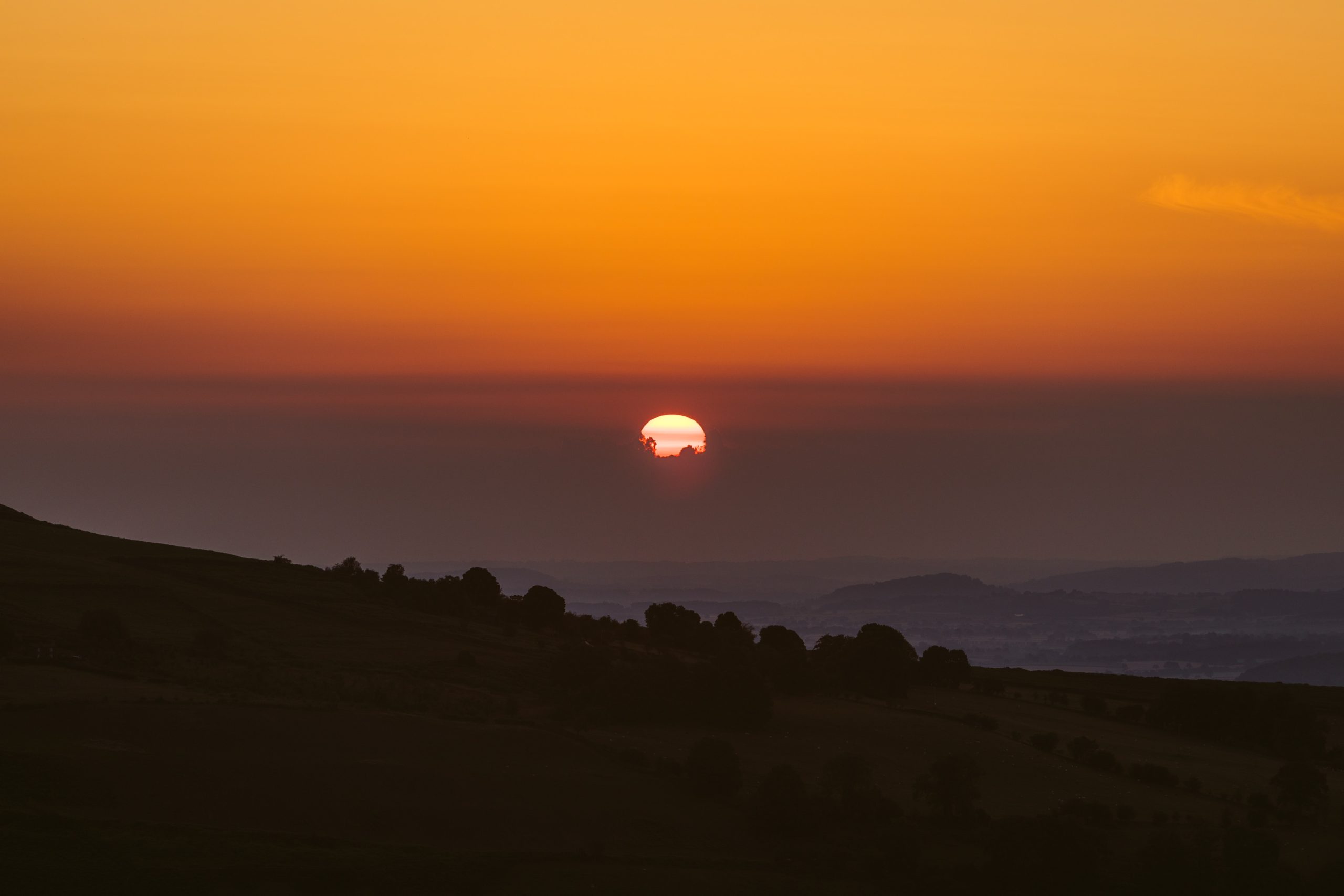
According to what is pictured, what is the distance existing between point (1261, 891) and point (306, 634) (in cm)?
6411

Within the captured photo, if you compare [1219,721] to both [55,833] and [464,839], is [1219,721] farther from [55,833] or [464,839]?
[55,833]

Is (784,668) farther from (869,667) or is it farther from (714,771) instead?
(714,771)

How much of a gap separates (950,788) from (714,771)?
10.9 meters

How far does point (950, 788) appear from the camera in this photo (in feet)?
205

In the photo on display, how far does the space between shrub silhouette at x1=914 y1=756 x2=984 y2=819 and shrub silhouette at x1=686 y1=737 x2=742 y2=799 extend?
876 cm

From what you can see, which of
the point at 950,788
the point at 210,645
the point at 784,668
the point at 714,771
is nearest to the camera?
the point at 714,771

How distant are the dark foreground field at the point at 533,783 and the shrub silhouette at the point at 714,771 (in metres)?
0.29

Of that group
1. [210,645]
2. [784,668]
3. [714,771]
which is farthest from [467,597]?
[714,771]

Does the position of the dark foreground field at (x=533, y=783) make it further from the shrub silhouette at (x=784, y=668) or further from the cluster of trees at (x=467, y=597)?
the cluster of trees at (x=467, y=597)

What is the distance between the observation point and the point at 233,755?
56312 millimetres

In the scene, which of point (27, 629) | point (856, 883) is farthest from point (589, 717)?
point (27, 629)

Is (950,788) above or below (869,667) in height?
below

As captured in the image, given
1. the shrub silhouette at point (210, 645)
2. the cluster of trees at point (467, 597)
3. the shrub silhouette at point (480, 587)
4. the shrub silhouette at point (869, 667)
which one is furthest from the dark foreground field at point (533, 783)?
the shrub silhouette at point (480, 587)

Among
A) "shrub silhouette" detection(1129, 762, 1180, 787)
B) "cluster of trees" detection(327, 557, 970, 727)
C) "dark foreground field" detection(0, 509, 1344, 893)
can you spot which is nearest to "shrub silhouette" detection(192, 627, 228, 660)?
"dark foreground field" detection(0, 509, 1344, 893)
